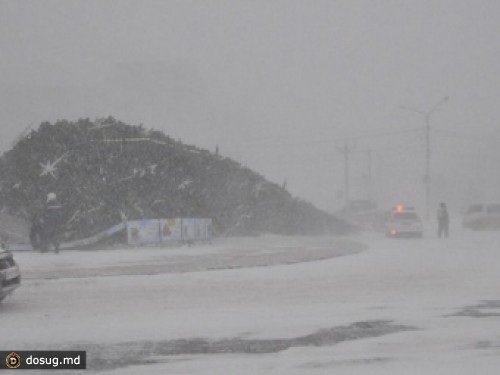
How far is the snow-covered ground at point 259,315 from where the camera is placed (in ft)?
26.8

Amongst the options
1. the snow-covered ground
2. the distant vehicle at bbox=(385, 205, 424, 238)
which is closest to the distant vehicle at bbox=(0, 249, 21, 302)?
the snow-covered ground

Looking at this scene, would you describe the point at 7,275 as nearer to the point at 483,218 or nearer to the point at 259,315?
the point at 259,315

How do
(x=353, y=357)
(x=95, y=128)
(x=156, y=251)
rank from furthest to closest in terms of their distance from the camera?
(x=95, y=128)
(x=156, y=251)
(x=353, y=357)

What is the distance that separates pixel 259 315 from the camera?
11.0 metres

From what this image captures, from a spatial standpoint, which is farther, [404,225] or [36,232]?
[404,225]

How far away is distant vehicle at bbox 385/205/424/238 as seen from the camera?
3544 centimetres

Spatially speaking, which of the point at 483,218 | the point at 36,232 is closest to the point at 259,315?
the point at 36,232

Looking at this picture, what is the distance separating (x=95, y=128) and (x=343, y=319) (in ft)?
64.1

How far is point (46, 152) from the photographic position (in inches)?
1061

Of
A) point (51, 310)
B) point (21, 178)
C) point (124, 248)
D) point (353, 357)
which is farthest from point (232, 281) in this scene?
point (21, 178)

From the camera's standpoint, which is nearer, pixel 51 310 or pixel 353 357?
pixel 353 357

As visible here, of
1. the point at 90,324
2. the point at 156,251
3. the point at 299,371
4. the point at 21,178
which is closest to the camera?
the point at 299,371

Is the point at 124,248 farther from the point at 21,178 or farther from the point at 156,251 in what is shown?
the point at 21,178

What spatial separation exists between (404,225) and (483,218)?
33.1ft
